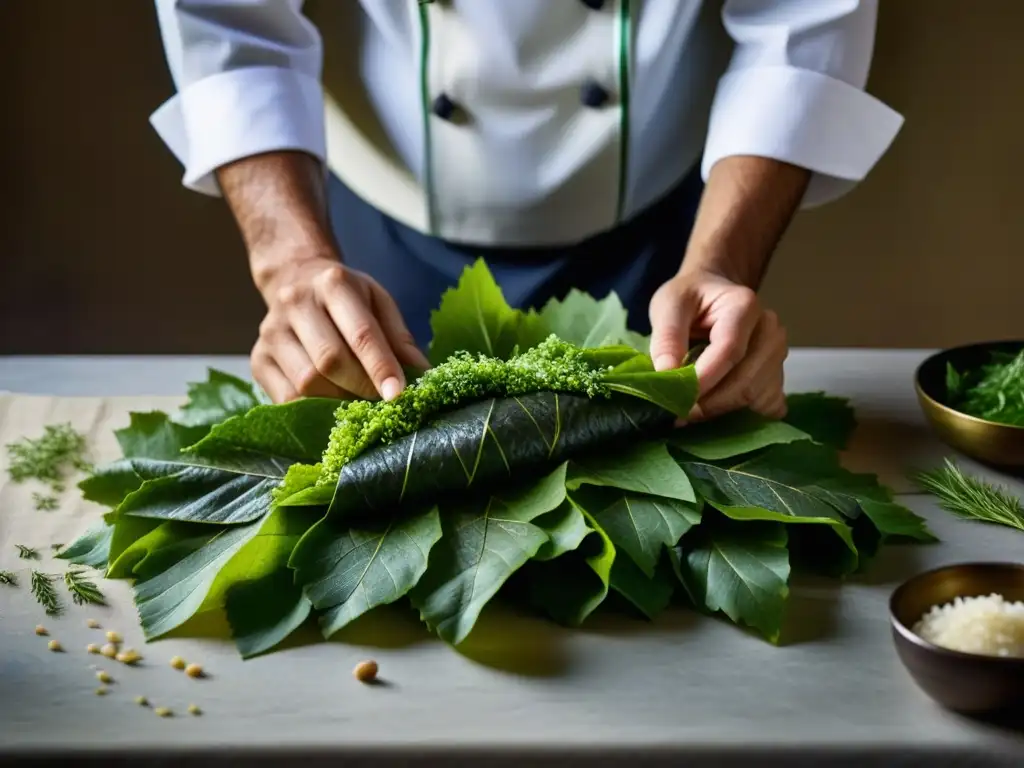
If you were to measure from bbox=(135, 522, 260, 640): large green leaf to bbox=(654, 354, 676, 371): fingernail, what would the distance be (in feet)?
1.38

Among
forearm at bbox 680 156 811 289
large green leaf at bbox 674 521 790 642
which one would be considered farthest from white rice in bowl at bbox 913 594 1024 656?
forearm at bbox 680 156 811 289

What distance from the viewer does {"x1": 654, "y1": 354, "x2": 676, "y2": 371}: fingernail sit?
3.82 ft

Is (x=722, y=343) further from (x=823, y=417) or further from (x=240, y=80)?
(x=240, y=80)

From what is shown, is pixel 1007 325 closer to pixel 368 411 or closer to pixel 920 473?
pixel 920 473

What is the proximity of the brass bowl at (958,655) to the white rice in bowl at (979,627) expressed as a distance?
16mm

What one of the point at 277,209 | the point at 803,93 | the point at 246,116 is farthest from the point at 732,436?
the point at 246,116

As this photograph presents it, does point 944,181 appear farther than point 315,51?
Yes

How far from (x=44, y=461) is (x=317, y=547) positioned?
0.44 m

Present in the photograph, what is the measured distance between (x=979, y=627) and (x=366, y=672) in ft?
1.49

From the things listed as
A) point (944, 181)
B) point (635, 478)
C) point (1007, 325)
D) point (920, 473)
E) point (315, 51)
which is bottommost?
point (1007, 325)

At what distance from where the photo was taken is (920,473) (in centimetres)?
125

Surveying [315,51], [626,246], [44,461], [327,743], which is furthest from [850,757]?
[315,51]

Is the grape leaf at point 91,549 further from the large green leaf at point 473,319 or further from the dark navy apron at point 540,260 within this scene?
the dark navy apron at point 540,260

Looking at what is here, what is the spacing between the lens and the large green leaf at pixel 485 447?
103cm
